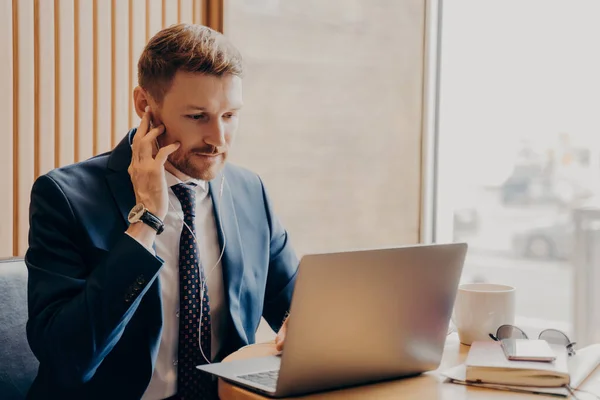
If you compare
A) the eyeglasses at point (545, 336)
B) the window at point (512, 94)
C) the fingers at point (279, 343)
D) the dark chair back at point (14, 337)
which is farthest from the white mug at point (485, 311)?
the window at point (512, 94)

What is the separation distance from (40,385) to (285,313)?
649 millimetres

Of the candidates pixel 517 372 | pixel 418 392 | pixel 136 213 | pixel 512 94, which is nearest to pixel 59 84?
pixel 136 213

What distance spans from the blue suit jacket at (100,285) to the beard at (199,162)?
122mm

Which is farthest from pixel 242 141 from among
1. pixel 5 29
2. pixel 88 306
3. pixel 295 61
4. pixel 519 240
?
pixel 519 240

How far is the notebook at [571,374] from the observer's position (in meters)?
1.39

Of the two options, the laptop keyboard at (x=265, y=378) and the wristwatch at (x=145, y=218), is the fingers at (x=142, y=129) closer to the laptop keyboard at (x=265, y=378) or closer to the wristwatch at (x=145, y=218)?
the wristwatch at (x=145, y=218)

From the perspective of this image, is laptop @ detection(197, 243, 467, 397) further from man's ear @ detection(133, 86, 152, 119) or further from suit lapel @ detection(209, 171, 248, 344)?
man's ear @ detection(133, 86, 152, 119)

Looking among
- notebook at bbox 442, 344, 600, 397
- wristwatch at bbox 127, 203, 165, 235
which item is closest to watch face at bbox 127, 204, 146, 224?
wristwatch at bbox 127, 203, 165, 235

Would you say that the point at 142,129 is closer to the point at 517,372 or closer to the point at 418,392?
the point at 418,392

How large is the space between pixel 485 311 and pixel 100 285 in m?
0.85

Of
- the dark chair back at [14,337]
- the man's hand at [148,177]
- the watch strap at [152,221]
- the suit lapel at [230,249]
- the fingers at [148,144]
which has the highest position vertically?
the fingers at [148,144]

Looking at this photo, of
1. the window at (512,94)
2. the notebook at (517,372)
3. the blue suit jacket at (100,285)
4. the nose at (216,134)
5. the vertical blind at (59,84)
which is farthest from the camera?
the window at (512,94)

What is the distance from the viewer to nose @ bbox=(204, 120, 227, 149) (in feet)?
5.75

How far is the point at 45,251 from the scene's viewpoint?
1.64m
